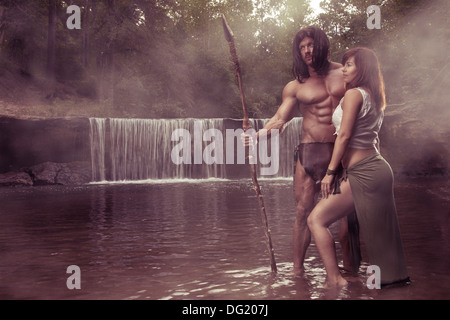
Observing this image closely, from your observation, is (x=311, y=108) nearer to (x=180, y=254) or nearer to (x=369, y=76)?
(x=369, y=76)

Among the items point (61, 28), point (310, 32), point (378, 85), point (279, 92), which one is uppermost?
point (61, 28)

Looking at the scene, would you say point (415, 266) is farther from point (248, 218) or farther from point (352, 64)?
point (248, 218)

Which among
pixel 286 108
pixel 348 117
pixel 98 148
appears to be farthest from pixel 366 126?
pixel 98 148

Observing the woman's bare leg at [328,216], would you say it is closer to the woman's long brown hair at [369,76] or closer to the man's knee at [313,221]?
the man's knee at [313,221]

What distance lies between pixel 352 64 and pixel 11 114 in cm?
2194

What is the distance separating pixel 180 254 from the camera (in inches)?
273

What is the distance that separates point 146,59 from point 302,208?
3647 centimetres

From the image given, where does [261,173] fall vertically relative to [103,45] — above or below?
below

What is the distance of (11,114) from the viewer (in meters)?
24.1

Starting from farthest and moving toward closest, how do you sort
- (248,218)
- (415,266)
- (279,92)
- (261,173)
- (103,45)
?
(279,92), (103,45), (261,173), (248,218), (415,266)

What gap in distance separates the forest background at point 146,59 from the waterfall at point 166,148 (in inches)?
119

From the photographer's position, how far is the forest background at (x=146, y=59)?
28.7m
